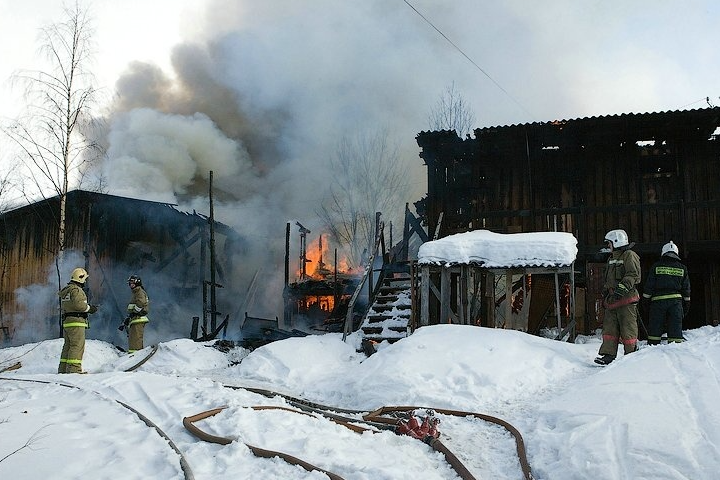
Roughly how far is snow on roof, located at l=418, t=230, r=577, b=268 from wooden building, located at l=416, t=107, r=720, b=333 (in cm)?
309

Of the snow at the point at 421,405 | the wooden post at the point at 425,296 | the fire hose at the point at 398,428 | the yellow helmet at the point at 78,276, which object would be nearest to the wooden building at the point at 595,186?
the wooden post at the point at 425,296

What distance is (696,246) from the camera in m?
11.5

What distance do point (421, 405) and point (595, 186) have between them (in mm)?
9577

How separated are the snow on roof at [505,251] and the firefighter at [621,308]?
1884 millimetres

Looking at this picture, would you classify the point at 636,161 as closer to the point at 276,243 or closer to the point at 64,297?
the point at 64,297

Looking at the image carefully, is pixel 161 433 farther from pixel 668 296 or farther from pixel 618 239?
pixel 668 296

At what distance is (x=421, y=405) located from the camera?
5551 millimetres

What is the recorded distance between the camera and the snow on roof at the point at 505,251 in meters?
9.12

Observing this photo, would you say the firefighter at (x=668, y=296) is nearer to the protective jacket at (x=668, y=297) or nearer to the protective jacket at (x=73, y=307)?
the protective jacket at (x=668, y=297)

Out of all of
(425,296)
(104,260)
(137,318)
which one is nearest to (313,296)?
(104,260)

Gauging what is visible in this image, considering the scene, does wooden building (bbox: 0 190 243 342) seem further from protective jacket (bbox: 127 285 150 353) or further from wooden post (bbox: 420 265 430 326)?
wooden post (bbox: 420 265 430 326)

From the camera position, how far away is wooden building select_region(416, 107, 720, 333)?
11.7 m

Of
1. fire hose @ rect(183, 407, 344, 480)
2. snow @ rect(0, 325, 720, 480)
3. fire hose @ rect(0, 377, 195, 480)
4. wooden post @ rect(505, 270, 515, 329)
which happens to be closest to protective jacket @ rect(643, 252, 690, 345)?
snow @ rect(0, 325, 720, 480)

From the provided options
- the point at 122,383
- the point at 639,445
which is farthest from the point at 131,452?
the point at 639,445
